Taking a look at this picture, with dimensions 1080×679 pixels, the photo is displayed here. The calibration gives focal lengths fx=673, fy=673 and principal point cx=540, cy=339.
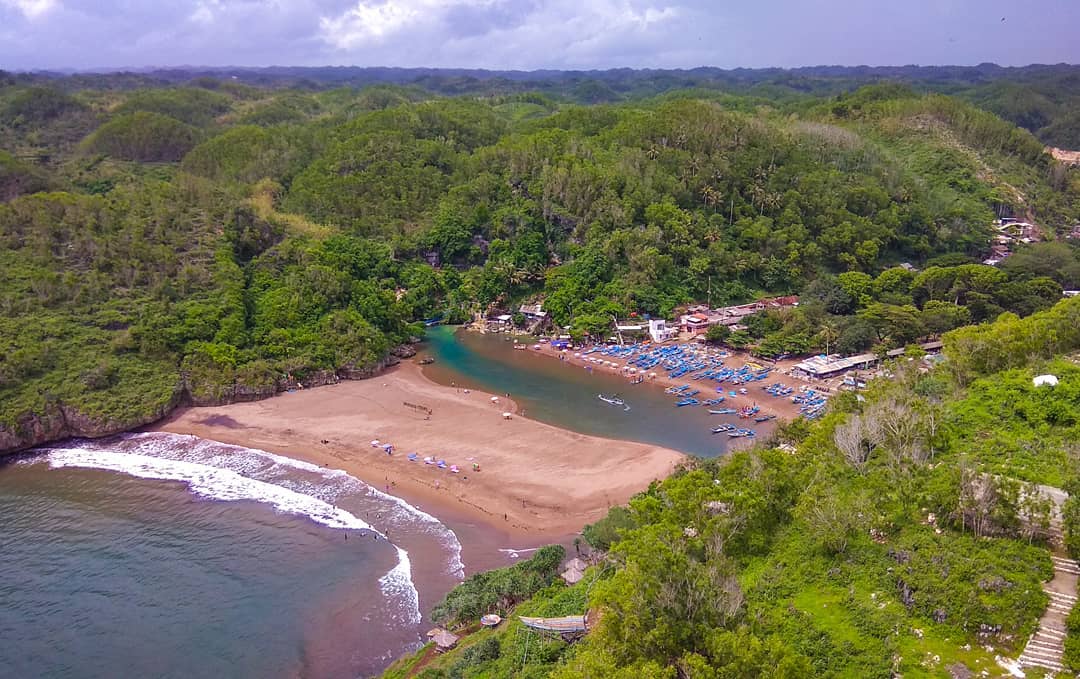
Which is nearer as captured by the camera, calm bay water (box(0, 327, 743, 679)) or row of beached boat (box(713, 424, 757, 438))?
calm bay water (box(0, 327, 743, 679))

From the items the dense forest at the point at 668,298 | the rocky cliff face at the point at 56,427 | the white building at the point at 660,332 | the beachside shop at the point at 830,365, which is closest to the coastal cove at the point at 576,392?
the beachside shop at the point at 830,365

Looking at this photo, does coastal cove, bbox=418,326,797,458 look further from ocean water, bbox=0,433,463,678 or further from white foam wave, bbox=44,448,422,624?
white foam wave, bbox=44,448,422,624

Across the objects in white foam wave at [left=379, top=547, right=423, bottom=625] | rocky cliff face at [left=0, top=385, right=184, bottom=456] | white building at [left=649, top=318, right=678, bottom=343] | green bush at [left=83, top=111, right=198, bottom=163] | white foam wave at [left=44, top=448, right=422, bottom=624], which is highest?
green bush at [left=83, top=111, right=198, bottom=163]

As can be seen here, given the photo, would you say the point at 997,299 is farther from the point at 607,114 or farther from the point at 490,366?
the point at 607,114

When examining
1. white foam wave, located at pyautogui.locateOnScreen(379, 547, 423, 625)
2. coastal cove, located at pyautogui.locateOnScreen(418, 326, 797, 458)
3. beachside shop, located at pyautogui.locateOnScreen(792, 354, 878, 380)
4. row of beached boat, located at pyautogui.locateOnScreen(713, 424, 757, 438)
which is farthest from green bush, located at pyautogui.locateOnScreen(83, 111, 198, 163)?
beachside shop, located at pyautogui.locateOnScreen(792, 354, 878, 380)

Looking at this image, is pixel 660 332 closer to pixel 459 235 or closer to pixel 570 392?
pixel 570 392

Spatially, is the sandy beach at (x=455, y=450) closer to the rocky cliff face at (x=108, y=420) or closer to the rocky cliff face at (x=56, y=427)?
the rocky cliff face at (x=108, y=420)

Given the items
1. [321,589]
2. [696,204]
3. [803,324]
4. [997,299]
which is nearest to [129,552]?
[321,589]
